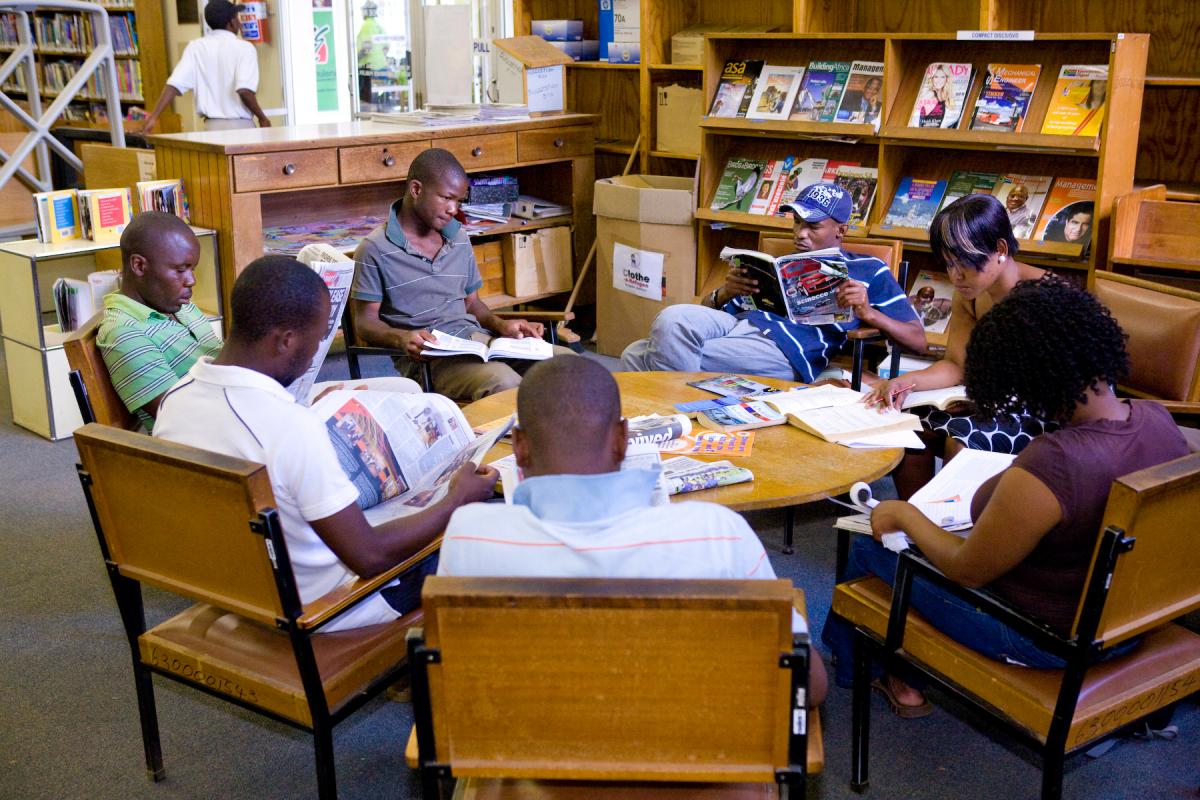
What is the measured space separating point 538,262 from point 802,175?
1.37m

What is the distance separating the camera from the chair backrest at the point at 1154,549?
61.7 inches

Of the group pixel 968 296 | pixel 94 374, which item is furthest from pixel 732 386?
pixel 94 374

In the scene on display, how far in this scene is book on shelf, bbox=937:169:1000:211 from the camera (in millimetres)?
4184

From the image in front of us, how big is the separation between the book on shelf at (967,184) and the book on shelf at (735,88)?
955 mm

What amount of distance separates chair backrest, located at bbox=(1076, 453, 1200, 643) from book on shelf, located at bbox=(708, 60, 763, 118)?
3.35m

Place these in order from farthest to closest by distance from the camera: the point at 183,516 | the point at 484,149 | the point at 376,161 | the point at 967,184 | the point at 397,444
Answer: the point at 484,149, the point at 376,161, the point at 967,184, the point at 397,444, the point at 183,516

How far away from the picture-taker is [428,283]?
12.0 feet

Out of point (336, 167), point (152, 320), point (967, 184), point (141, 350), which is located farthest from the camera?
point (336, 167)

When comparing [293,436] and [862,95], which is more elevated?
[862,95]

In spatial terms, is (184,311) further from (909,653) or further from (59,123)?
(59,123)

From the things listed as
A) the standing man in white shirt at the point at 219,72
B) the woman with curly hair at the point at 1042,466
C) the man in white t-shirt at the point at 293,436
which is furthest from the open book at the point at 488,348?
the standing man in white shirt at the point at 219,72

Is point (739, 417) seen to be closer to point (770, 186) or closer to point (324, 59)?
point (770, 186)

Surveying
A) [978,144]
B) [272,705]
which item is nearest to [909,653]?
[272,705]

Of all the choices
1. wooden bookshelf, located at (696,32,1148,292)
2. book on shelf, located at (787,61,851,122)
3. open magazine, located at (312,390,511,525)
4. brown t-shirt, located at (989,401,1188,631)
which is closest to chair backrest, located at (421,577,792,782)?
brown t-shirt, located at (989,401,1188,631)
